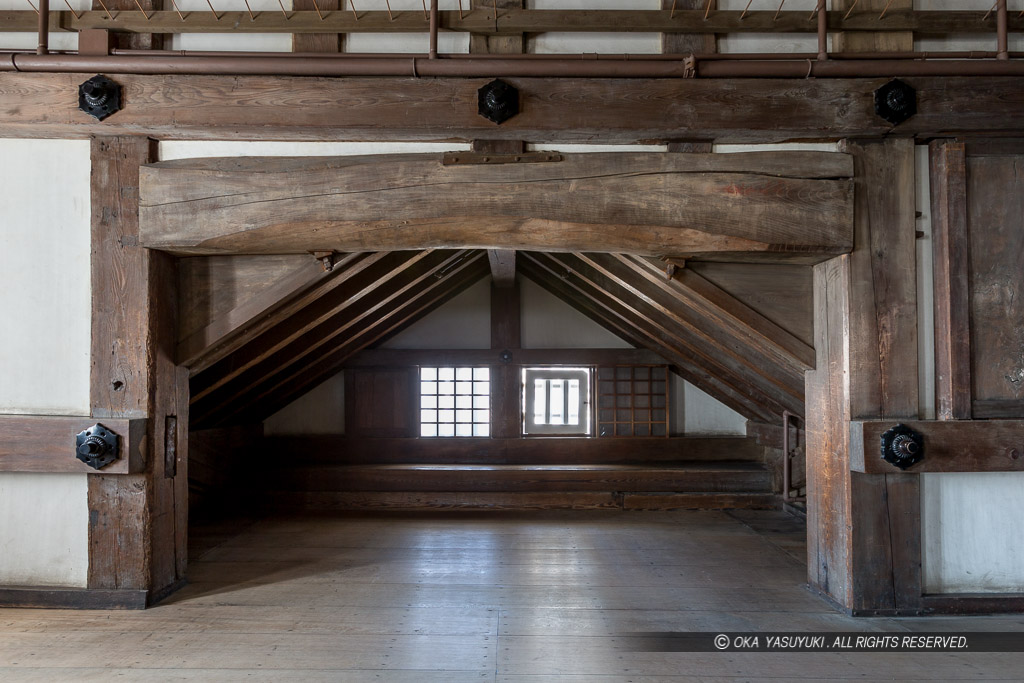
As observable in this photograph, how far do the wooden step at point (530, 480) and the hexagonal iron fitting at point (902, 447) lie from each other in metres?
2.82

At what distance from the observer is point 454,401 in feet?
21.7

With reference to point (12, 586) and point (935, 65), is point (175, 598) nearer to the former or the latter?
point (12, 586)

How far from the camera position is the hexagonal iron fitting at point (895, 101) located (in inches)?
110

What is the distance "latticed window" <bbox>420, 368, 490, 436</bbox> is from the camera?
6.60 meters

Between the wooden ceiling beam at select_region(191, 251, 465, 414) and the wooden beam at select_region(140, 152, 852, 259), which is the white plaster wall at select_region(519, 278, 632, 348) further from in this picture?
the wooden beam at select_region(140, 152, 852, 259)

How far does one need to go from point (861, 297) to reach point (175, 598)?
352cm

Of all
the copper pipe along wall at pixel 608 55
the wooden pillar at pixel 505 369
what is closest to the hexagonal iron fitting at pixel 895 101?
the copper pipe along wall at pixel 608 55

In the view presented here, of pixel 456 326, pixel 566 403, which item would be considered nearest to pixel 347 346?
pixel 456 326

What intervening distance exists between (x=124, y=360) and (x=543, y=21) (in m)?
2.47

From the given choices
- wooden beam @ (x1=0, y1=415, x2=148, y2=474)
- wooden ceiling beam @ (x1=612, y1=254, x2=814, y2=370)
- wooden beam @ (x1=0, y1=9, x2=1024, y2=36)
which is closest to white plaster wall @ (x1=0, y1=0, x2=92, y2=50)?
wooden beam @ (x1=0, y1=9, x2=1024, y2=36)

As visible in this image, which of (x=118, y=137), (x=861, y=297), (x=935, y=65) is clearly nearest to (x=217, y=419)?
(x=118, y=137)

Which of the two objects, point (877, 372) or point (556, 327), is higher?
point (556, 327)

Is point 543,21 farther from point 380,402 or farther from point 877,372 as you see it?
point 380,402

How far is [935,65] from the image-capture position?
278cm
